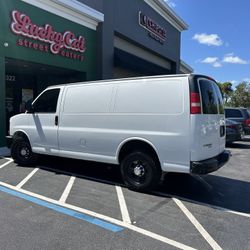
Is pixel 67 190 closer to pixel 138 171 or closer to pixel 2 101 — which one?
pixel 138 171

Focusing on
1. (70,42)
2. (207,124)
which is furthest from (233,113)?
(207,124)

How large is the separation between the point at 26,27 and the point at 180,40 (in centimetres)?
1909

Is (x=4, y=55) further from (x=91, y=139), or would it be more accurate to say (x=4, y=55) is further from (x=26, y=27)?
(x=91, y=139)

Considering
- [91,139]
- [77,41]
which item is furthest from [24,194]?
[77,41]

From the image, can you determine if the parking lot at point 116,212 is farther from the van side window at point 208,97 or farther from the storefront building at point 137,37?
the storefront building at point 137,37

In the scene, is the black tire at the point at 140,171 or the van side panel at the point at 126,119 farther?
the black tire at the point at 140,171

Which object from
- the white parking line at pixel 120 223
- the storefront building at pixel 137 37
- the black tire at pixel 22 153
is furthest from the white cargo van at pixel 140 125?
the storefront building at pixel 137 37

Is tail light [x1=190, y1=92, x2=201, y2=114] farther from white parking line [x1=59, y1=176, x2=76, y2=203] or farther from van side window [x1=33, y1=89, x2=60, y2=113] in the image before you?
van side window [x1=33, y1=89, x2=60, y2=113]

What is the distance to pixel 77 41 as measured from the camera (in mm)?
14227

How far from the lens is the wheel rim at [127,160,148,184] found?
6.05 metres

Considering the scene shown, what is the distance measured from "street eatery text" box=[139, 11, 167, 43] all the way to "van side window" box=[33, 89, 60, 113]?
531 inches

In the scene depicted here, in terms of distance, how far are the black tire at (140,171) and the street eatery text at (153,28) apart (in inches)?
605

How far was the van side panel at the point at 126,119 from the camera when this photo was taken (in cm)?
552

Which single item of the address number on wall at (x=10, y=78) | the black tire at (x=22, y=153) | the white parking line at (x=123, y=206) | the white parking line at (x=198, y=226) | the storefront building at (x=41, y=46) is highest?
the storefront building at (x=41, y=46)
